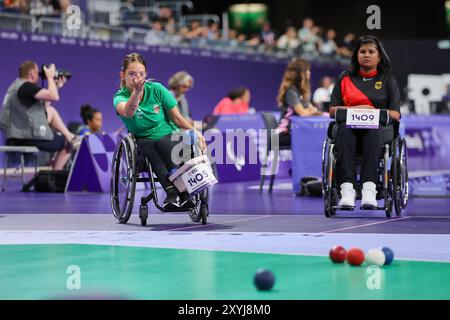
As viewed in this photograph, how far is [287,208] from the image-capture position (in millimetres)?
8320

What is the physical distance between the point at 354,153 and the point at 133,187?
1.60 m

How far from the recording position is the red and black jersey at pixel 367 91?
7.38m

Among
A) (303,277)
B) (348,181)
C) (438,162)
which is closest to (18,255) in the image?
(303,277)

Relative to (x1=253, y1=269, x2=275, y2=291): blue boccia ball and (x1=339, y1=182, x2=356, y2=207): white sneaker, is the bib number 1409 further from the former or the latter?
(x1=253, y1=269, x2=275, y2=291): blue boccia ball

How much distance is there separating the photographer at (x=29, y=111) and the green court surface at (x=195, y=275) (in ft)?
17.8

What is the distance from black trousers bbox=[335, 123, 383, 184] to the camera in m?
7.12

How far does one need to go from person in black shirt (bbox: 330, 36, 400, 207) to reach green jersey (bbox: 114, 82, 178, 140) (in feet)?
4.00

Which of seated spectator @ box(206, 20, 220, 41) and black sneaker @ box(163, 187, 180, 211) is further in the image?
seated spectator @ box(206, 20, 220, 41)

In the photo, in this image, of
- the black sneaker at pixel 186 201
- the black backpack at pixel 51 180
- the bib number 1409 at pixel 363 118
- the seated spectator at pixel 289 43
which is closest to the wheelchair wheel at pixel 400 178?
the bib number 1409 at pixel 363 118

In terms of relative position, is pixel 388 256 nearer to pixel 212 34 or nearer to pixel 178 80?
pixel 178 80

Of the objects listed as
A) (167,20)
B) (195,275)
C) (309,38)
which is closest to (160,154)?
(195,275)

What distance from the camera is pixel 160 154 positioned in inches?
271

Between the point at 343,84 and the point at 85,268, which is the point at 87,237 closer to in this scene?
the point at 85,268

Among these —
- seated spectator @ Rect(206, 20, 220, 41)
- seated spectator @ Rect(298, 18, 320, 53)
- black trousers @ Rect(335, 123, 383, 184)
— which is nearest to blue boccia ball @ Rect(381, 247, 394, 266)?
black trousers @ Rect(335, 123, 383, 184)
